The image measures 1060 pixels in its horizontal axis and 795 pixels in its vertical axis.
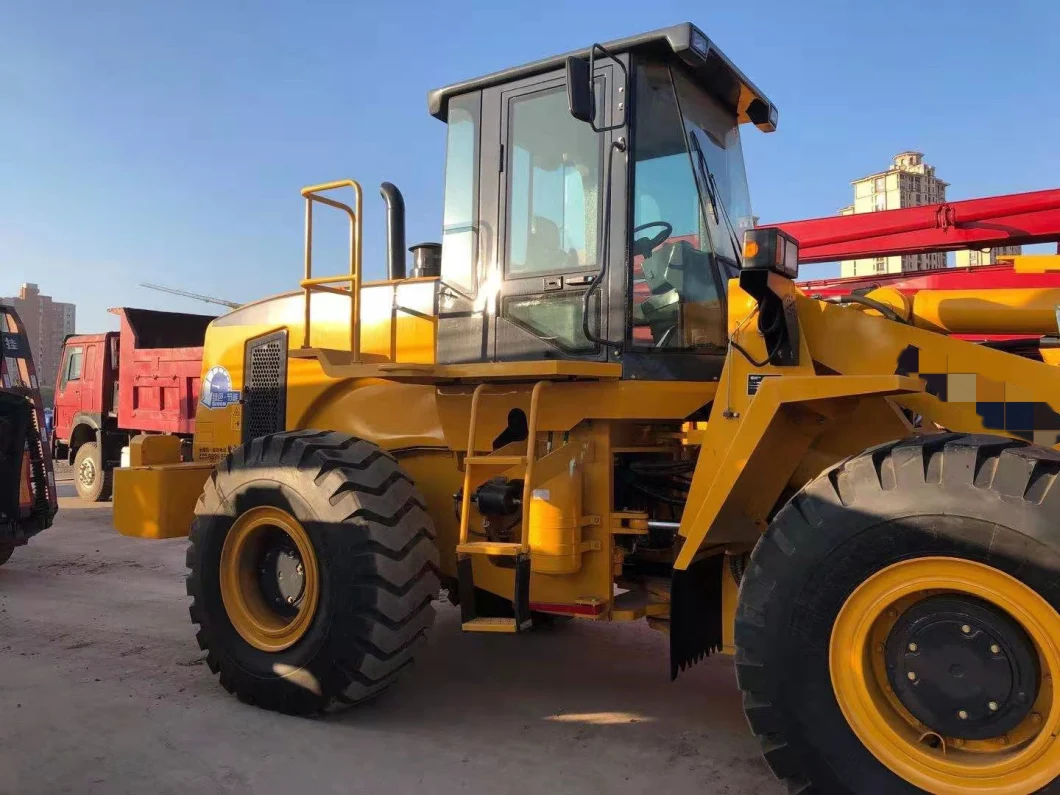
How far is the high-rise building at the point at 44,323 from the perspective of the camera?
47.7 metres

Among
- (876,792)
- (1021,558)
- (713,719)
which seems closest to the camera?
(1021,558)

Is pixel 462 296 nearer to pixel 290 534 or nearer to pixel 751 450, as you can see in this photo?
pixel 290 534

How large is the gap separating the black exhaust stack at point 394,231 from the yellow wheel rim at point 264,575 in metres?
1.61

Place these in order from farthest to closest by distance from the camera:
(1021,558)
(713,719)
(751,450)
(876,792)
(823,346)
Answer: (713,719) < (823,346) < (751,450) < (876,792) < (1021,558)

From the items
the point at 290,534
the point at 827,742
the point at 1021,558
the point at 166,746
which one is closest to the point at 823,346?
the point at 1021,558

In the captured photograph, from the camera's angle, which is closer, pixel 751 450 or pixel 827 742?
pixel 827 742

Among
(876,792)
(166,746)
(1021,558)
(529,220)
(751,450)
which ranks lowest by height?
(166,746)

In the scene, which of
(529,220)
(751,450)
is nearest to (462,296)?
(529,220)

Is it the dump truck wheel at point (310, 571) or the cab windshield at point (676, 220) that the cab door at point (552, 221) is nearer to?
the cab windshield at point (676, 220)

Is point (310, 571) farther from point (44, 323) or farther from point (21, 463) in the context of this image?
point (44, 323)

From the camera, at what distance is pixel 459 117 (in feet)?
14.6

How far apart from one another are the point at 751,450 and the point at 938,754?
1.19 metres

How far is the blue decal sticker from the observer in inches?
221

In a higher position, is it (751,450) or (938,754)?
(751,450)
